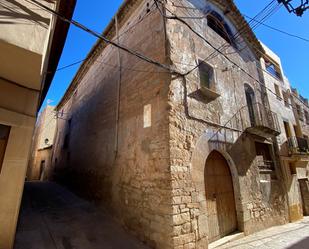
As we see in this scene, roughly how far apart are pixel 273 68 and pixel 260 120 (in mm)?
6976

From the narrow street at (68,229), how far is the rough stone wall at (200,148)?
1281 mm

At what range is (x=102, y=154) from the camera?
20.3ft

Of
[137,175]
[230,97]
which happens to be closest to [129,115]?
[137,175]

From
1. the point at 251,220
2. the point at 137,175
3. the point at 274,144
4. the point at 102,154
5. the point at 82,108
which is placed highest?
the point at 82,108

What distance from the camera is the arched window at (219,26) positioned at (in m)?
7.14

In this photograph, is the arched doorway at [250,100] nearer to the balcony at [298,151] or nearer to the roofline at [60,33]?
the balcony at [298,151]

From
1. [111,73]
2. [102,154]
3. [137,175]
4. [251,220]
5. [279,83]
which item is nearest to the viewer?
[137,175]

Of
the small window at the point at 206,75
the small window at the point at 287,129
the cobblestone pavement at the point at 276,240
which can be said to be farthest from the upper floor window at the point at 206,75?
the small window at the point at 287,129

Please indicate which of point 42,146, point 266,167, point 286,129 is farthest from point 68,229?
point 42,146

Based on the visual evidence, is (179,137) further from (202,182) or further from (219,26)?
(219,26)

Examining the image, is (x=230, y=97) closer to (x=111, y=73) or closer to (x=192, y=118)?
(x=192, y=118)

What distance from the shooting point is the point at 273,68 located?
11.9m

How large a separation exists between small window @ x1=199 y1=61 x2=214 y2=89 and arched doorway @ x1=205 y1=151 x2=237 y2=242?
2152 millimetres

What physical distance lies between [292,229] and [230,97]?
477 centimetres
